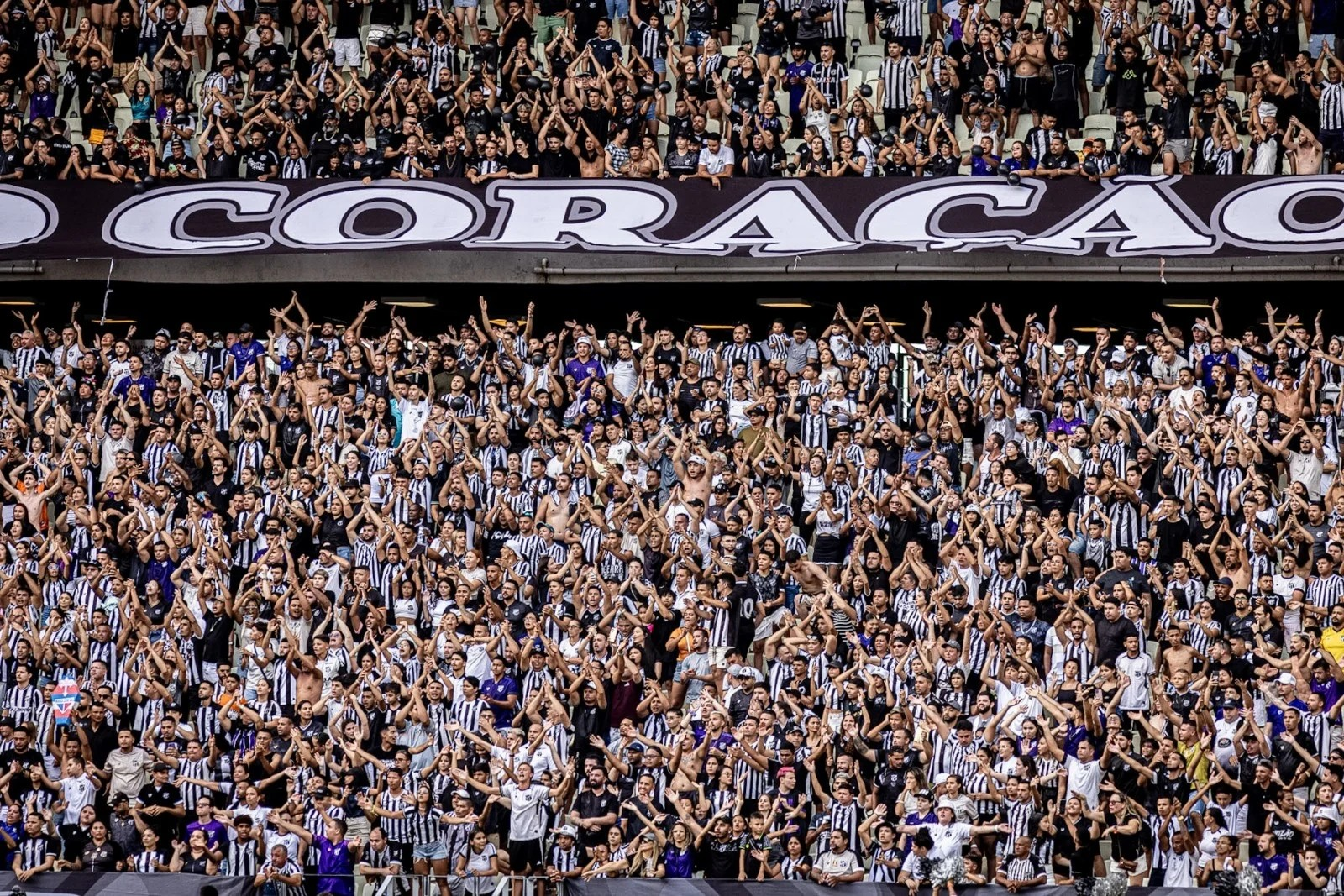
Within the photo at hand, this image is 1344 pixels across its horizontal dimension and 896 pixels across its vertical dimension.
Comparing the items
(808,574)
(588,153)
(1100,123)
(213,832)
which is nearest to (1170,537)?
(808,574)

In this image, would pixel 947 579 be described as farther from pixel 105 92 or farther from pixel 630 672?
pixel 105 92

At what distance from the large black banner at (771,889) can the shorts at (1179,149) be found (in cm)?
923

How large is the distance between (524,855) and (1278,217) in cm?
993

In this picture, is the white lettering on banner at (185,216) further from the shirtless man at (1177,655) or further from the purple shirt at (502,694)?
the shirtless man at (1177,655)

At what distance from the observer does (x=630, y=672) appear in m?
18.8

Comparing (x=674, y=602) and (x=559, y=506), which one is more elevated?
(x=559, y=506)

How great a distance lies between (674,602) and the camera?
19.5 m

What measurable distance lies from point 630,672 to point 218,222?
7401mm

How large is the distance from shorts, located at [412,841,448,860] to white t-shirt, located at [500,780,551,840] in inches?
21.6

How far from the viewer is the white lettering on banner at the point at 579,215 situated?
22.5m

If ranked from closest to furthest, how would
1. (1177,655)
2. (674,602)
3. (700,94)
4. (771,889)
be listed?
(771,889) < (1177,655) < (674,602) < (700,94)

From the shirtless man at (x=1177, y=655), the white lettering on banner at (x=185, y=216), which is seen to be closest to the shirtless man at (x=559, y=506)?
the white lettering on banner at (x=185, y=216)

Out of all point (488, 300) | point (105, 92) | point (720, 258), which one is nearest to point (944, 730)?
point (720, 258)

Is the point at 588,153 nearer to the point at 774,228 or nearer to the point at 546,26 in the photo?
the point at 774,228
